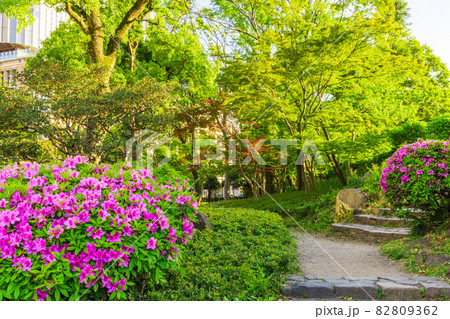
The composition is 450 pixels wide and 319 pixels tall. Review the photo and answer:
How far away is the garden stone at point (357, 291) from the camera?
3.69 m

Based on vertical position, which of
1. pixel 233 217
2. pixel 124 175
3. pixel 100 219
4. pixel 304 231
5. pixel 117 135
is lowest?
pixel 304 231

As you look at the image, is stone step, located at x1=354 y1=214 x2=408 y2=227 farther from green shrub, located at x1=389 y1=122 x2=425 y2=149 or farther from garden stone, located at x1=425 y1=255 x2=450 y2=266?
green shrub, located at x1=389 y1=122 x2=425 y2=149

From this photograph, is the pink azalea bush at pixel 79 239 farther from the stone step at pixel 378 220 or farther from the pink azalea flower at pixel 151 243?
the stone step at pixel 378 220

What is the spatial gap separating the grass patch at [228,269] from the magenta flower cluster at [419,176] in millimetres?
1974

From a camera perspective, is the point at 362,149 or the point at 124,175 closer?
the point at 124,175

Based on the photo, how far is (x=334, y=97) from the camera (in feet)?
41.8

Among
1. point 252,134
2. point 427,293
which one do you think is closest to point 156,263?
point 427,293

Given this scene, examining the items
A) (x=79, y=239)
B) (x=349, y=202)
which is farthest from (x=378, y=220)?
(x=79, y=239)

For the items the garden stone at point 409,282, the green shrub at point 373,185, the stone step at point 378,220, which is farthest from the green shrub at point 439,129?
the garden stone at point 409,282

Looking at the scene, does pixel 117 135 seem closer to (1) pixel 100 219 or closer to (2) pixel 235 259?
(2) pixel 235 259

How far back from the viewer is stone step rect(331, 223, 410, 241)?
21.7ft

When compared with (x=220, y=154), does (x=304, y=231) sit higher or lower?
lower

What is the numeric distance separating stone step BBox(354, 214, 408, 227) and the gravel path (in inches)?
29.3

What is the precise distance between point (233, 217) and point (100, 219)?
14.2 ft
